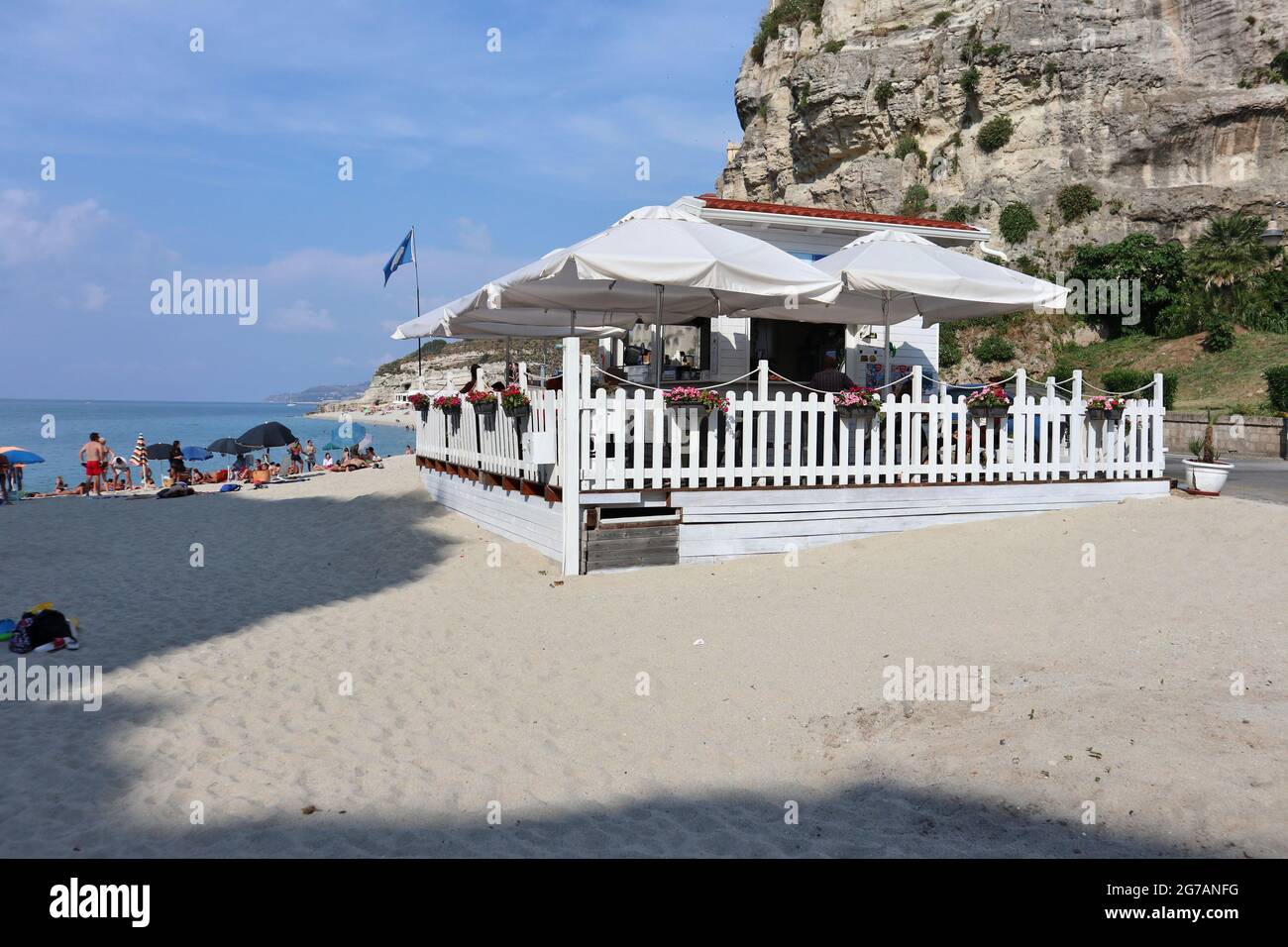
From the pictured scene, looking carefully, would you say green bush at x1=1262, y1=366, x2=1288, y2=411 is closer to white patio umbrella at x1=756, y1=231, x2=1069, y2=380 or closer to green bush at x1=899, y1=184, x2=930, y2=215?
white patio umbrella at x1=756, y1=231, x2=1069, y2=380

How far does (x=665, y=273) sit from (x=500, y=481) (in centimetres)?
428

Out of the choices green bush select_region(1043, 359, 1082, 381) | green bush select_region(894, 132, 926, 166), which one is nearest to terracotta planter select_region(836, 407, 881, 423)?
green bush select_region(1043, 359, 1082, 381)

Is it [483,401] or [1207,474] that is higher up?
[483,401]

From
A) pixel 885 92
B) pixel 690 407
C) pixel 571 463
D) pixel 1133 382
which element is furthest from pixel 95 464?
pixel 885 92

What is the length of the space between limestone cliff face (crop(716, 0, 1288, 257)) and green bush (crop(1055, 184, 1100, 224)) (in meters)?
0.31

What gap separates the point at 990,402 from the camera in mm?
10000

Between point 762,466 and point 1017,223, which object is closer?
point 762,466

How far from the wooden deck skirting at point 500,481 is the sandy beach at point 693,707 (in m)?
0.79

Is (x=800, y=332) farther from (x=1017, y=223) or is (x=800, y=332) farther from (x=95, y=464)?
(x=1017, y=223)

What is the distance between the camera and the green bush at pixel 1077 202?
1686 inches

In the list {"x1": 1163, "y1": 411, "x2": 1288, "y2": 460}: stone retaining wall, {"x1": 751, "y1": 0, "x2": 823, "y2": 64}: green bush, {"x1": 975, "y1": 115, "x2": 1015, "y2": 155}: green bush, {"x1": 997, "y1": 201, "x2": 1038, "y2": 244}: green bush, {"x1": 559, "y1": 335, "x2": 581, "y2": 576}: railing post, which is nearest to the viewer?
{"x1": 559, "y1": 335, "x2": 581, "y2": 576}: railing post

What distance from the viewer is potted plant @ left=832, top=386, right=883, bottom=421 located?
31.1 ft

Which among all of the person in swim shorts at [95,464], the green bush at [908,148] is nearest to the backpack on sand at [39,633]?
the person in swim shorts at [95,464]

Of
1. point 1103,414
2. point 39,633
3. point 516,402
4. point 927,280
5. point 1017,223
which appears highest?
point 1017,223
